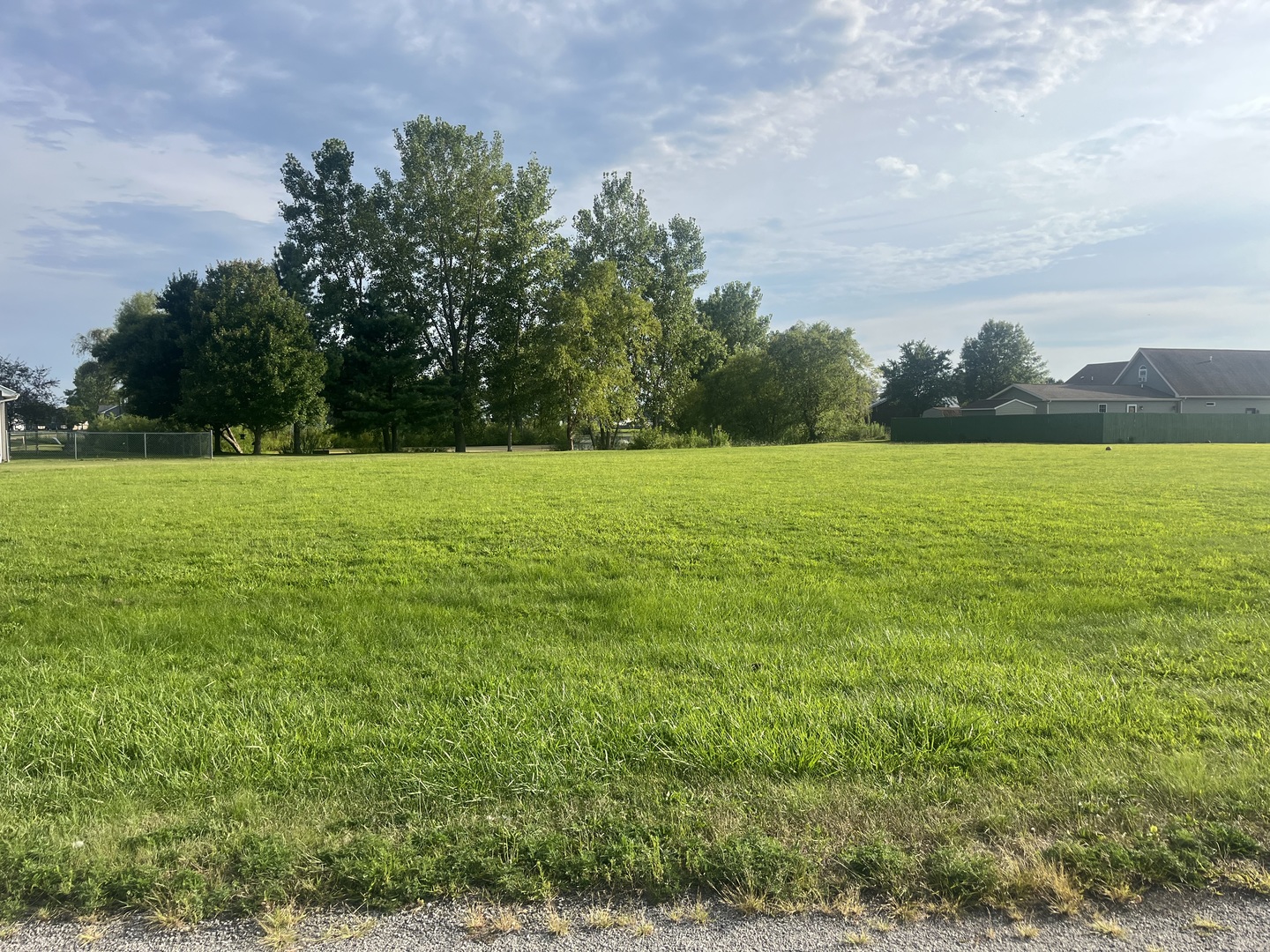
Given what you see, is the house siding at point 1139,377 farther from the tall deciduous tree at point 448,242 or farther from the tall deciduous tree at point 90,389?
the tall deciduous tree at point 90,389

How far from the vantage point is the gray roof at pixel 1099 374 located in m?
65.1

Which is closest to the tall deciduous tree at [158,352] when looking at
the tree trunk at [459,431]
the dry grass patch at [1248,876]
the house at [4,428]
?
the house at [4,428]

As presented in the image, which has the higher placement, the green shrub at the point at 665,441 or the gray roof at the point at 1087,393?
the gray roof at the point at 1087,393

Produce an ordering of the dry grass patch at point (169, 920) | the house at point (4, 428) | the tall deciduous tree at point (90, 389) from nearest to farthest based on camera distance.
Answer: the dry grass patch at point (169, 920) < the house at point (4, 428) < the tall deciduous tree at point (90, 389)

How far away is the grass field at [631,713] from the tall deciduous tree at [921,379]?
234 feet

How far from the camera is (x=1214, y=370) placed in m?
57.0

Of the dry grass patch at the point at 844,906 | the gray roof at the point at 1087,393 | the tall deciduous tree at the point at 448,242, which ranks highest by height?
the tall deciduous tree at the point at 448,242

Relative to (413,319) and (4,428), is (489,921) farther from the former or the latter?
(413,319)

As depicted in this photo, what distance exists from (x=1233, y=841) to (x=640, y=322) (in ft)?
149

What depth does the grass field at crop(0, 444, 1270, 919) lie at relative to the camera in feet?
8.72

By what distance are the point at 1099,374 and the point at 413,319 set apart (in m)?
61.0

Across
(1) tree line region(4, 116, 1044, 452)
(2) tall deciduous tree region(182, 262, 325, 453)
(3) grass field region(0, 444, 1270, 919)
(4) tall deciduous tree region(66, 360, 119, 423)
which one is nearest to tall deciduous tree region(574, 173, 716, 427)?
(1) tree line region(4, 116, 1044, 452)

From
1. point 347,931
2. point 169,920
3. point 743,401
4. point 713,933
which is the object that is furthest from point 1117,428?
point 169,920

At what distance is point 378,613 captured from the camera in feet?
21.0
